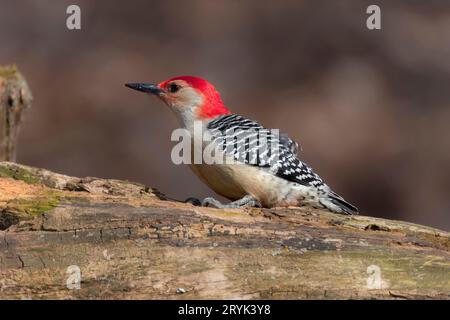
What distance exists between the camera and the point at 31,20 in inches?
606

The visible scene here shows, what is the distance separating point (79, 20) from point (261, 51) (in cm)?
347

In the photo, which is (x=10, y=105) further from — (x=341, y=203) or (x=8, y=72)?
(x=341, y=203)

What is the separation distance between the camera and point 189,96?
753 centimetres

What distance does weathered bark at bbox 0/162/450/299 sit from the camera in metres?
5.36

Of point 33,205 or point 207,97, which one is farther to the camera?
point 207,97

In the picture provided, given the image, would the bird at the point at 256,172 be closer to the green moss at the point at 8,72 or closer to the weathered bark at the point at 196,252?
the weathered bark at the point at 196,252

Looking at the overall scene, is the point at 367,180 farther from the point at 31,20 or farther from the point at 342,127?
the point at 31,20

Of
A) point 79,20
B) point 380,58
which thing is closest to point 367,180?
point 380,58

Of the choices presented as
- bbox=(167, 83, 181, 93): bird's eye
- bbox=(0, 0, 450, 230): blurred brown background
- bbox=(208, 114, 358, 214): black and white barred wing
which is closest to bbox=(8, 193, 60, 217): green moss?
bbox=(208, 114, 358, 214): black and white barred wing

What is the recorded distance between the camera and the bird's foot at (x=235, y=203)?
6523mm

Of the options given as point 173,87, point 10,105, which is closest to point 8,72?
point 10,105

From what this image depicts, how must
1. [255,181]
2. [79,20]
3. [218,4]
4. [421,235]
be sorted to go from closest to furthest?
[421,235], [255,181], [79,20], [218,4]

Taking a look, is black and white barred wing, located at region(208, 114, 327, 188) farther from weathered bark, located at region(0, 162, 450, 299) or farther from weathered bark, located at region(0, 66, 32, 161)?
weathered bark, located at region(0, 66, 32, 161)

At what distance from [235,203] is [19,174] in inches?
69.1
